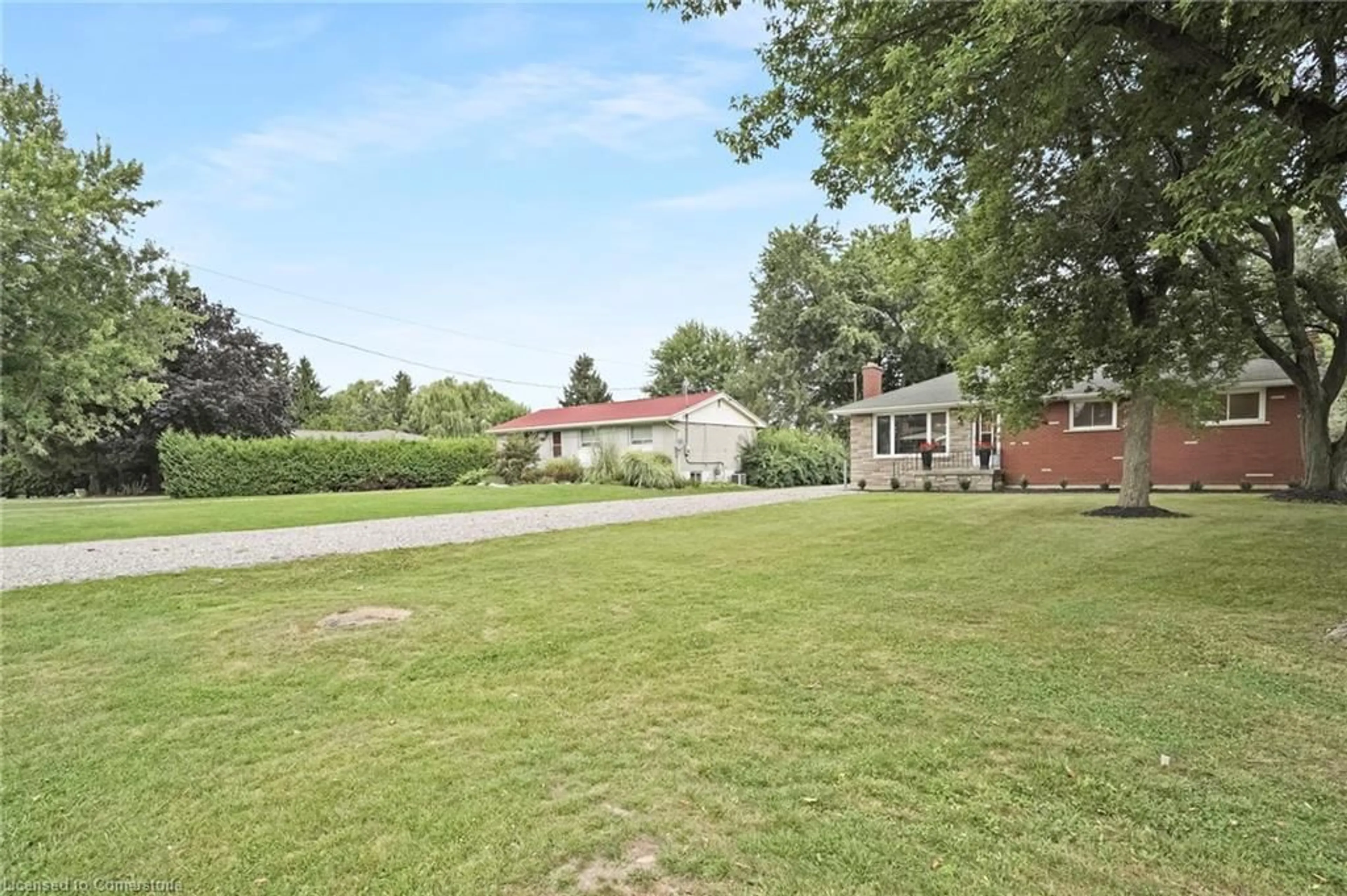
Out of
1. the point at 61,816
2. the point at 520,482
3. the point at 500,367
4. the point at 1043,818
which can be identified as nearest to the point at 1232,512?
the point at 1043,818

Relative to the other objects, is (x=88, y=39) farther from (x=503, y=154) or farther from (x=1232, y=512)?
(x=1232, y=512)

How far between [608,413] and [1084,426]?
737 inches

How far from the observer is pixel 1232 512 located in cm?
1148

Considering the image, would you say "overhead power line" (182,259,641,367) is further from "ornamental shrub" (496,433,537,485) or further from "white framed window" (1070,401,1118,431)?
"white framed window" (1070,401,1118,431)

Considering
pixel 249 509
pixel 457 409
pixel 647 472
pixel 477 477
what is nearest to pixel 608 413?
pixel 477 477

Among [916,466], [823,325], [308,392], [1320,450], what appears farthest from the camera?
[308,392]

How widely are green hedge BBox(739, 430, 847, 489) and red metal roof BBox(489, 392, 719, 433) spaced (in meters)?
3.12

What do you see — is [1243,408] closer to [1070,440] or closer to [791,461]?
[1070,440]

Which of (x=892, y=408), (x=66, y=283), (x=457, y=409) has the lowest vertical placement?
(x=892, y=408)

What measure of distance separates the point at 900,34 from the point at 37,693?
305 inches

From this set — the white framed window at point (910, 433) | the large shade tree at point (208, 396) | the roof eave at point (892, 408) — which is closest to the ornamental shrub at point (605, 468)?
the roof eave at point (892, 408)

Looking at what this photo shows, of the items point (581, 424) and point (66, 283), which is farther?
point (581, 424)

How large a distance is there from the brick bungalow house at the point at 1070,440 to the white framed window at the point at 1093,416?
0.02m

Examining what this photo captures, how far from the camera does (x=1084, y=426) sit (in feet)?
64.1
